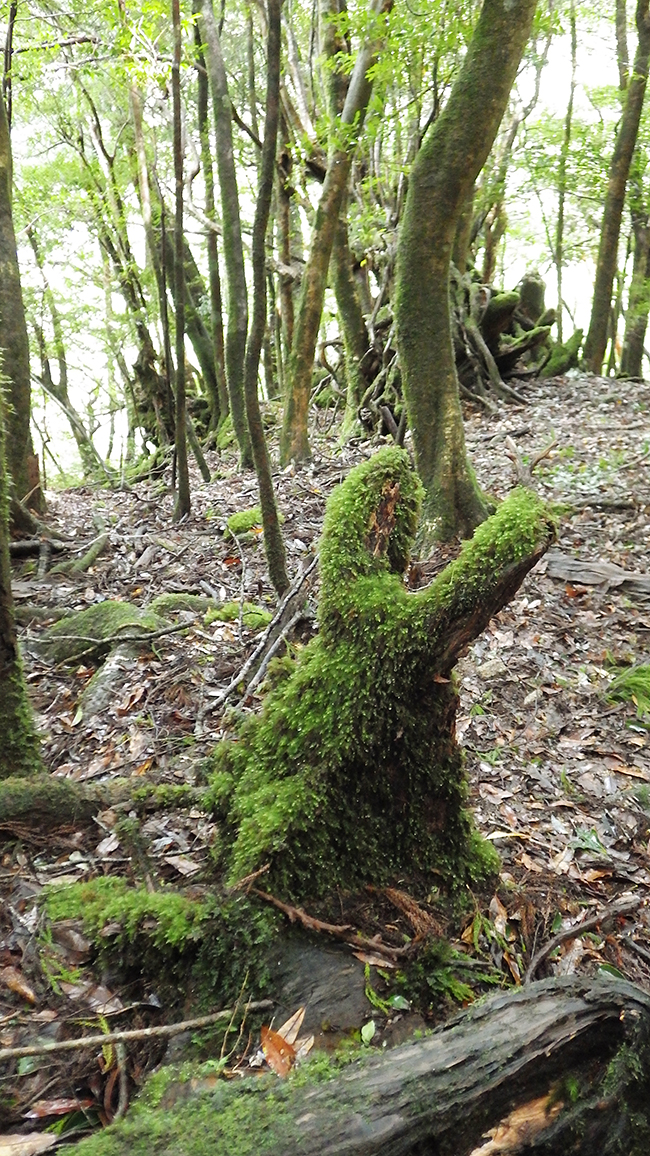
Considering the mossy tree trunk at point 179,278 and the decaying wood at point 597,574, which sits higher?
the mossy tree trunk at point 179,278

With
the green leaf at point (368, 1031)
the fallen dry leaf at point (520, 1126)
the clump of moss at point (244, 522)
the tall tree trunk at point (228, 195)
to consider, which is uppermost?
the tall tree trunk at point (228, 195)

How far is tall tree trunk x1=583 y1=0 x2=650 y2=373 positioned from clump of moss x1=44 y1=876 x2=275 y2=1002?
13.3 m

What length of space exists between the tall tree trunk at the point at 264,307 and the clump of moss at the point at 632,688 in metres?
2.51

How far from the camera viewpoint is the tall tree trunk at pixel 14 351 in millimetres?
6867

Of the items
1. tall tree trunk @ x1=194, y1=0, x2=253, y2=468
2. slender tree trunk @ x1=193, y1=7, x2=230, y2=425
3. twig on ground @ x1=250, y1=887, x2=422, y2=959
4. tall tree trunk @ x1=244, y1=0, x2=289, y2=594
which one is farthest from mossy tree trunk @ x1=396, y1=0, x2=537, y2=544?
slender tree trunk @ x1=193, y1=7, x2=230, y2=425

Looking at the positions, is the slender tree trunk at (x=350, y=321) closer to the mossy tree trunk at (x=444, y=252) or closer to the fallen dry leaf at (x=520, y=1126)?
the mossy tree trunk at (x=444, y=252)

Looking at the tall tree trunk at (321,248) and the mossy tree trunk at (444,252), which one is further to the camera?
the tall tree trunk at (321,248)

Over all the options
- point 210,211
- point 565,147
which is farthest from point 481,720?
point 565,147

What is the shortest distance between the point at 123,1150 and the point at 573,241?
30.4m

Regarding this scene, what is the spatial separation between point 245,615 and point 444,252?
3.61 m

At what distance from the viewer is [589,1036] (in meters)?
1.80

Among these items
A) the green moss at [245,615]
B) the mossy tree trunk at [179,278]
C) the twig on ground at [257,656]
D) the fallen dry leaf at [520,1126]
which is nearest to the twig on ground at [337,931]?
the fallen dry leaf at [520,1126]

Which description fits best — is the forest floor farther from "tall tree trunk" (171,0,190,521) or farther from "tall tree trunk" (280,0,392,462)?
"tall tree trunk" (280,0,392,462)

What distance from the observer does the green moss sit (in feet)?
17.8
